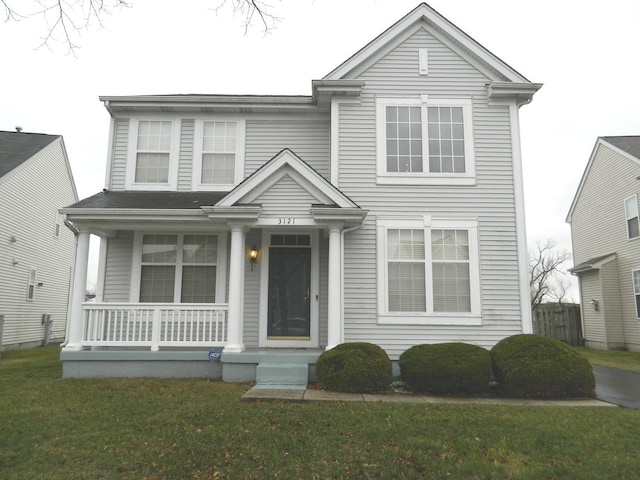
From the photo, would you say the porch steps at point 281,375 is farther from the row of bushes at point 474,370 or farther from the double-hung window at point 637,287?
the double-hung window at point 637,287

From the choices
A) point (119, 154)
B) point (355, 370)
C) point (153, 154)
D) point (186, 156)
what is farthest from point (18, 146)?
point (355, 370)

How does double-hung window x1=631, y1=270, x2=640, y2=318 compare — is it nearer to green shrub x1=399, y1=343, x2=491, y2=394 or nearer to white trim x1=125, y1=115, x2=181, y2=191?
green shrub x1=399, y1=343, x2=491, y2=394

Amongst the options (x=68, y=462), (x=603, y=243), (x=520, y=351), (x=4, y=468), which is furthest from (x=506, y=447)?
(x=603, y=243)

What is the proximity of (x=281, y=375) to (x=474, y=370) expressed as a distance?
3.35 metres

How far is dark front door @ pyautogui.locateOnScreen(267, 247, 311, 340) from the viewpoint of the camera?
980 cm

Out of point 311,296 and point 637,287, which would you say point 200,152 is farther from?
point 637,287

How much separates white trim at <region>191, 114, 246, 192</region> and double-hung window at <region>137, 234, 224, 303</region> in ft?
4.05

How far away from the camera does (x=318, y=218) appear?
28.5 feet

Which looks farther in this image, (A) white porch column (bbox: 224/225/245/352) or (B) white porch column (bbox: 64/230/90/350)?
(B) white porch column (bbox: 64/230/90/350)

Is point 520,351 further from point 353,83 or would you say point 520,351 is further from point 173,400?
point 353,83

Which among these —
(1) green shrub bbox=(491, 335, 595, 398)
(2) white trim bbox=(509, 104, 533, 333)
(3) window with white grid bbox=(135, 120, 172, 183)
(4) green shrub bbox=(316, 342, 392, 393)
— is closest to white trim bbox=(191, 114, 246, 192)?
(3) window with white grid bbox=(135, 120, 172, 183)

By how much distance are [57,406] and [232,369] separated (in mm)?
2967

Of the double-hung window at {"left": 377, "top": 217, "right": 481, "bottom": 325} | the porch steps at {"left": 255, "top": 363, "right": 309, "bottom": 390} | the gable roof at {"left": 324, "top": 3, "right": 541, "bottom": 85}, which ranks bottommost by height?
the porch steps at {"left": 255, "top": 363, "right": 309, "bottom": 390}

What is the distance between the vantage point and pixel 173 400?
22.1 feet
